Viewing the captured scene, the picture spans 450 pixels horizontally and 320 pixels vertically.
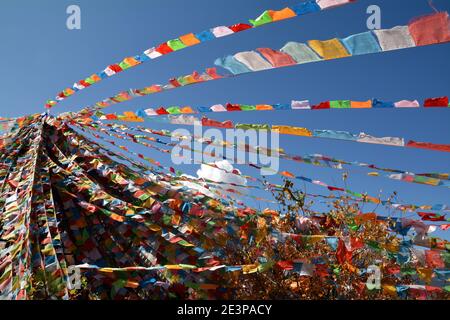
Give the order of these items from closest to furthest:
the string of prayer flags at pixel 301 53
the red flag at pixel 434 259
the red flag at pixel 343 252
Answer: the string of prayer flags at pixel 301 53
the red flag at pixel 434 259
the red flag at pixel 343 252

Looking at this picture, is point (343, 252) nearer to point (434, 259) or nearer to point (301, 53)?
point (434, 259)

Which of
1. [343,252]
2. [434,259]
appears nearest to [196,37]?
[343,252]

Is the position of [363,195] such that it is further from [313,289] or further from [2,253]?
[2,253]

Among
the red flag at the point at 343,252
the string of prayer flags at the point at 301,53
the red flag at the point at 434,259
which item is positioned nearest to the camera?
the string of prayer flags at the point at 301,53
